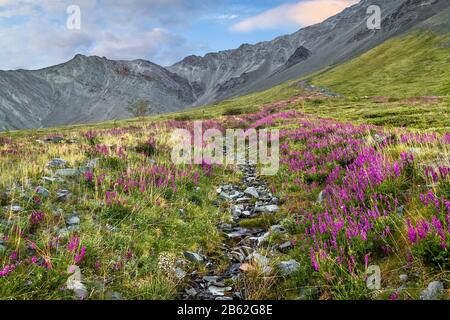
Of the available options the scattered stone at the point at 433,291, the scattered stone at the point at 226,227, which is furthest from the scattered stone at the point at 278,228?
the scattered stone at the point at 433,291

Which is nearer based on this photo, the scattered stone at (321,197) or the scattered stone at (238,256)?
the scattered stone at (238,256)

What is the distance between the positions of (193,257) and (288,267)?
1.70 metres

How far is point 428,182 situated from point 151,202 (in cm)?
569

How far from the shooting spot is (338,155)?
1056 cm

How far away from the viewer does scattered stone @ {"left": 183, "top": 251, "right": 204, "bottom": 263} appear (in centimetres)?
579

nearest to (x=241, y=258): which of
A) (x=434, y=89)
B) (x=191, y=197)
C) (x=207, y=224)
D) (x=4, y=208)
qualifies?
(x=207, y=224)

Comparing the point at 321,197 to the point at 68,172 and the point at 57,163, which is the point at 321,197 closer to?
the point at 68,172

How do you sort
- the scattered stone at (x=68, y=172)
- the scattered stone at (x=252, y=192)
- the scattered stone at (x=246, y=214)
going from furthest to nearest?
the scattered stone at (x=252, y=192) < the scattered stone at (x=68, y=172) < the scattered stone at (x=246, y=214)

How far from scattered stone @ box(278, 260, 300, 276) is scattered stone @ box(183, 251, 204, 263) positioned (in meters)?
1.45

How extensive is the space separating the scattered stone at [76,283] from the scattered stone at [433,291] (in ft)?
13.2

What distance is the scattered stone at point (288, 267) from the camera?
5004 millimetres

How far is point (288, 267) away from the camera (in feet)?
16.7

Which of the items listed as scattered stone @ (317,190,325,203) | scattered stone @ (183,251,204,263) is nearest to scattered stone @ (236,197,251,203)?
scattered stone @ (317,190,325,203)

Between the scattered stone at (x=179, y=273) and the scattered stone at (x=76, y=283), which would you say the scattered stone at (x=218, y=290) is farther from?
the scattered stone at (x=76, y=283)
